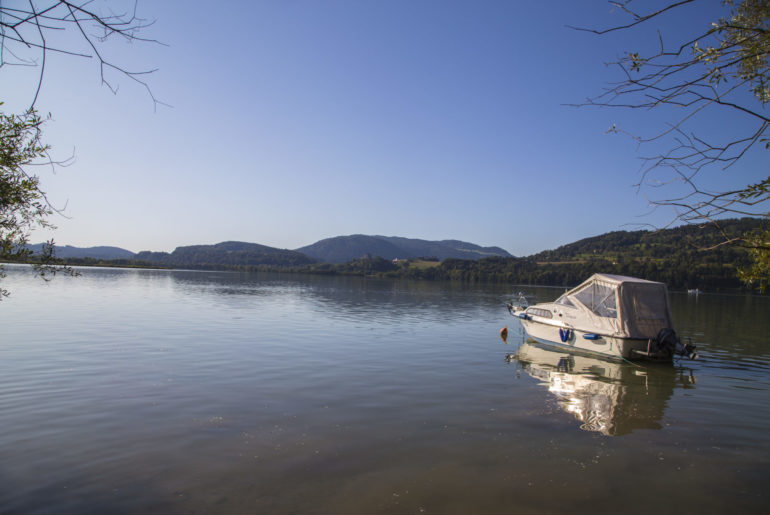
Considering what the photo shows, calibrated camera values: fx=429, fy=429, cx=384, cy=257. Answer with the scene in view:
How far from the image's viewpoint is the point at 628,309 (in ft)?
61.5

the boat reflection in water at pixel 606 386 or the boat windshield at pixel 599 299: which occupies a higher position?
the boat windshield at pixel 599 299

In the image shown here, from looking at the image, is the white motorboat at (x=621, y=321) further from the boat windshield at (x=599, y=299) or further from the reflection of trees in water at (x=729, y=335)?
the reflection of trees in water at (x=729, y=335)

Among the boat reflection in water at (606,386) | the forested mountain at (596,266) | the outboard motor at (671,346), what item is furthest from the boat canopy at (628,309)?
the forested mountain at (596,266)

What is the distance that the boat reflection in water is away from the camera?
1095cm

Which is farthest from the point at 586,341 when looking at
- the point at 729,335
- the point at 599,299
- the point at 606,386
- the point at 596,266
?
the point at 596,266

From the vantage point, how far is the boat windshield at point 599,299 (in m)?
19.3

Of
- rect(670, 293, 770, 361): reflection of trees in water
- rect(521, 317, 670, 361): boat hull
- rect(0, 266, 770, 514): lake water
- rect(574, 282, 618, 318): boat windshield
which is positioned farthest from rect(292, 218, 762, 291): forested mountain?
rect(0, 266, 770, 514): lake water

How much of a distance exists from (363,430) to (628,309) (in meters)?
14.6

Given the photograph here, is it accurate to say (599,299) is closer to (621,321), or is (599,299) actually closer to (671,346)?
(621,321)

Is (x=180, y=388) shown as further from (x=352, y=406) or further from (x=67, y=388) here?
(x=352, y=406)

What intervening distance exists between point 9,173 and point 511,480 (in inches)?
450

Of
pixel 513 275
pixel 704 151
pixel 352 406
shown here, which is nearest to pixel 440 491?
pixel 352 406

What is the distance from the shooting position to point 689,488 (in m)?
7.18

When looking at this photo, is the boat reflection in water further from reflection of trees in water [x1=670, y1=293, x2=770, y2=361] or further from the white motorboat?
reflection of trees in water [x1=670, y1=293, x2=770, y2=361]
